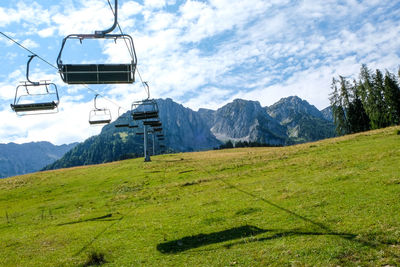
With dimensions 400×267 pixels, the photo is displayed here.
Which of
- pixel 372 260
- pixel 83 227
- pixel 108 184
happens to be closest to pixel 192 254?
pixel 372 260

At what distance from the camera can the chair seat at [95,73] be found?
13164mm

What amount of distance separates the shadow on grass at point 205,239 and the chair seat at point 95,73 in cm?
809

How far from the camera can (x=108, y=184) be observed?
38938mm

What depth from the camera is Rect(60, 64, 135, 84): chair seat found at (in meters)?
13.2

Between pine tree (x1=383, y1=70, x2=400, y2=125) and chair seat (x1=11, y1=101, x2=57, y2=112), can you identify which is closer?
chair seat (x1=11, y1=101, x2=57, y2=112)

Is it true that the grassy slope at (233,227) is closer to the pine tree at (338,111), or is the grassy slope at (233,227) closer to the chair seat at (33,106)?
the chair seat at (33,106)

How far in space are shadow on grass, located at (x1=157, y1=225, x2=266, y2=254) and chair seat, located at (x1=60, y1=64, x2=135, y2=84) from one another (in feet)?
26.5

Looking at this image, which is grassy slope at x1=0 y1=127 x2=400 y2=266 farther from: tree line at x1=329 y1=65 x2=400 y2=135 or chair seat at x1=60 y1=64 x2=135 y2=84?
tree line at x1=329 y1=65 x2=400 y2=135

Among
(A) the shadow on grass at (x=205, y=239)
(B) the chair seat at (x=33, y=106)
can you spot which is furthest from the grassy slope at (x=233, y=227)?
(B) the chair seat at (x=33, y=106)

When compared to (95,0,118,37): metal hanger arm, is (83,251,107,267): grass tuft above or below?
below

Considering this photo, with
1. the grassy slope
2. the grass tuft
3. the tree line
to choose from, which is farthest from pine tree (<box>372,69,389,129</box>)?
the grass tuft

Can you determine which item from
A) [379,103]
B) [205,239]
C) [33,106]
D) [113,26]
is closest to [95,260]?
[205,239]

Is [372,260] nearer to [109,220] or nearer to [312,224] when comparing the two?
[312,224]

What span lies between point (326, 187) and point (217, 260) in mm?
11291
